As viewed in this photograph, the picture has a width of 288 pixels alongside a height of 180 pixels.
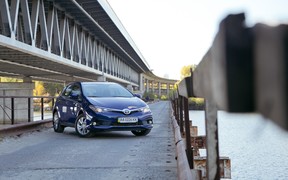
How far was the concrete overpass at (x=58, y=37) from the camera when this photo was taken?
1989cm

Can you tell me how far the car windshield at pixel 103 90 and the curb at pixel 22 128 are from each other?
83.7 inches

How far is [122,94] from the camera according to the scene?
11.4 m

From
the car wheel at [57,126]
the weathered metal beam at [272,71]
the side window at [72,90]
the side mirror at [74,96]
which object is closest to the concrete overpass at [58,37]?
the side window at [72,90]

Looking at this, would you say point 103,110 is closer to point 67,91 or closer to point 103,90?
point 103,90

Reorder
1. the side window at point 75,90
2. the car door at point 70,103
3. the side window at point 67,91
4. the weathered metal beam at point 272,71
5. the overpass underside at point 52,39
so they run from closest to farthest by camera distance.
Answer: the weathered metal beam at point 272,71 → the car door at point 70,103 → the side window at point 75,90 → the side window at point 67,91 → the overpass underside at point 52,39

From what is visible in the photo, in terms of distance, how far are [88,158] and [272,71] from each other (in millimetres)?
6455

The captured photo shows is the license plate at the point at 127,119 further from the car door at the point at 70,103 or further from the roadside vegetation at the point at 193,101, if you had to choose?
the roadside vegetation at the point at 193,101

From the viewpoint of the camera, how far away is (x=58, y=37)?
25.5m

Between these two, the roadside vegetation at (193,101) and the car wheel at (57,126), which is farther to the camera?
the car wheel at (57,126)

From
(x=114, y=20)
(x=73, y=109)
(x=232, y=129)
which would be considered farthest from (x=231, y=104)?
(x=114, y=20)

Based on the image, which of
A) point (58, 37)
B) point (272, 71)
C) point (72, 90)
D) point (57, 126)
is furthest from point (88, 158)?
point (58, 37)

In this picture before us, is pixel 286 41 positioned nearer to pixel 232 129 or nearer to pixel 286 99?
pixel 286 99

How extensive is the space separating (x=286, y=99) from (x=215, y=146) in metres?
2.12

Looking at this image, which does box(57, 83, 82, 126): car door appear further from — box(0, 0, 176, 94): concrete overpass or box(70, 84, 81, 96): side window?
box(0, 0, 176, 94): concrete overpass
